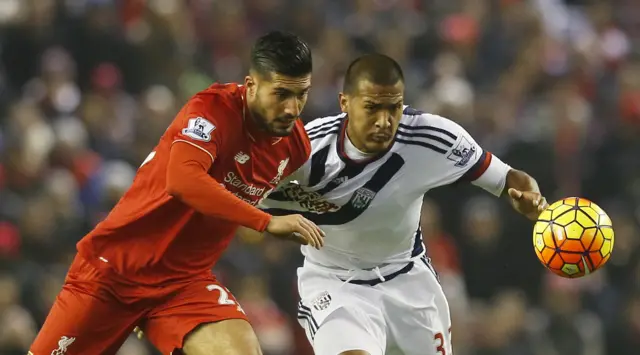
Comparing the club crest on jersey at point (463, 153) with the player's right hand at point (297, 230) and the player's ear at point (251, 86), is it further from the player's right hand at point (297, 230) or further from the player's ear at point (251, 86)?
the player's right hand at point (297, 230)

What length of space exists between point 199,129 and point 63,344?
4.36 ft

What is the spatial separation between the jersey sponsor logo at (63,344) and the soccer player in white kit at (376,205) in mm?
1354

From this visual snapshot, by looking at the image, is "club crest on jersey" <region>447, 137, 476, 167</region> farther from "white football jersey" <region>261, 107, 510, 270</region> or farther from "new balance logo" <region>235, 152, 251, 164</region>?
"new balance logo" <region>235, 152, 251, 164</region>

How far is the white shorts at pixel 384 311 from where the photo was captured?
679cm

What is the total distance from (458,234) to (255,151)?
6607 mm

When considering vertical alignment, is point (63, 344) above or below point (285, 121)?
below

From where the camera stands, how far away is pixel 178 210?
6.15 m

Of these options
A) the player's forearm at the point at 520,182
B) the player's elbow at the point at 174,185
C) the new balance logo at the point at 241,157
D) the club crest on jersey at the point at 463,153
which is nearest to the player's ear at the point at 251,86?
the new balance logo at the point at 241,157

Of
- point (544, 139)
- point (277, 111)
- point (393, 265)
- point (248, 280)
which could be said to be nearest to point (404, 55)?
point (544, 139)

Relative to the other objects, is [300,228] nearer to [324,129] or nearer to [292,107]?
[292,107]

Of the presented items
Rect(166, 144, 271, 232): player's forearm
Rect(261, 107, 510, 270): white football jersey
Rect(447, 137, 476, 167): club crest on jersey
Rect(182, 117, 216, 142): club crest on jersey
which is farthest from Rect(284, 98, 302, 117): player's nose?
Rect(447, 137, 476, 167): club crest on jersey

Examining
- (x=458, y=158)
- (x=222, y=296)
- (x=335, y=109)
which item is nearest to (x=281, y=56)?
(x=222, y=296)

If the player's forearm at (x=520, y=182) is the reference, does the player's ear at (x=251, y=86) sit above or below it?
above

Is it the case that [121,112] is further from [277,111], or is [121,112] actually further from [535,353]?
[277,111]
